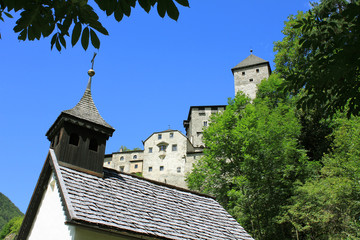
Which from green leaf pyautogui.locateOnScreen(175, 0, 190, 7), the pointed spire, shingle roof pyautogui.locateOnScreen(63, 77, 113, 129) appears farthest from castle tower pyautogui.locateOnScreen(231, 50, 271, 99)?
green leaf pyautogui.locateOnScreen(175, 0, 190, 7)

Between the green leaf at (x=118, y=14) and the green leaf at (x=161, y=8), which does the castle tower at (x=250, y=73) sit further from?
the green leaf at (x=161, y=8)

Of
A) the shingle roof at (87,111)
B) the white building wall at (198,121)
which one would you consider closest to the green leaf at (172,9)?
the shingle roof at (87,111)

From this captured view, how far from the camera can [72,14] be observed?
11.2 ft

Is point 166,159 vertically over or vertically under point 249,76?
under

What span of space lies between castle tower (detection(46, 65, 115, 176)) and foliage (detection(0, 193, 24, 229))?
343 ft

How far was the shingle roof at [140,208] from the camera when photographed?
848cm

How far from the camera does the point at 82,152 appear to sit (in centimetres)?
1155

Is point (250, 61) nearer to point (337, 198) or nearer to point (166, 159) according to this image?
point (166, 159)

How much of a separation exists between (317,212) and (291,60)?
21.6 m

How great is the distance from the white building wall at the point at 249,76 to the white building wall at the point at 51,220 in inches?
2030

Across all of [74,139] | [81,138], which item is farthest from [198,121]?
[81,138]

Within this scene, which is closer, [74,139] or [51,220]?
[51,220]

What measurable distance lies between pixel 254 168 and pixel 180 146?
127ft

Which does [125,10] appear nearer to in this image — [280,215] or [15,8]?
[15,8]
